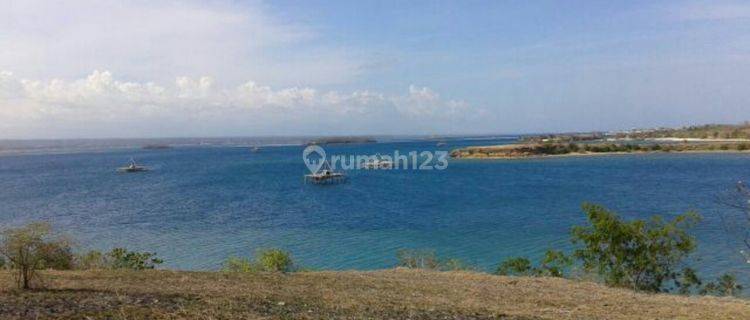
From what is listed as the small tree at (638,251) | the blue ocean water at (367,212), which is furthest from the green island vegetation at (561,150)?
the small tree at (638,251)

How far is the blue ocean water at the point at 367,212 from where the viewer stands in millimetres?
28172

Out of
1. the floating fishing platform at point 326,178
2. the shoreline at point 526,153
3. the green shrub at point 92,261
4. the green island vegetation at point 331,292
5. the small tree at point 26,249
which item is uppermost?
the small tree at point 26,249

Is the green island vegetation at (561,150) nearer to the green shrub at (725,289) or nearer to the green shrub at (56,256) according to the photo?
the green shrub at (725,289)

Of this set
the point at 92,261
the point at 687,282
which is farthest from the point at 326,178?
the point at 687,282

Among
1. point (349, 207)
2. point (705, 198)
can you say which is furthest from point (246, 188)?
point (705, 198)

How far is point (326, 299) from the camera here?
10.5 metres

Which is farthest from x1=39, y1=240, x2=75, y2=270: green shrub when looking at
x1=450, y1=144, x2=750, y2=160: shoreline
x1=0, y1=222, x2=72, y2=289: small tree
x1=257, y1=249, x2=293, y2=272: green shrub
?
x1=450, y1=144, x2=750, y2=160: shoreline

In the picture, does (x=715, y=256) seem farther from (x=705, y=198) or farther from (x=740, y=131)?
(x=740, y=131)

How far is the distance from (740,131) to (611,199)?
12173 centimetres

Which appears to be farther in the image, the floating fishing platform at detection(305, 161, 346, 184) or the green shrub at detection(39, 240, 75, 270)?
the floating fishing platform at detection(305, 161, 346, 184)

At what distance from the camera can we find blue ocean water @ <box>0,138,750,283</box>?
28172 mm

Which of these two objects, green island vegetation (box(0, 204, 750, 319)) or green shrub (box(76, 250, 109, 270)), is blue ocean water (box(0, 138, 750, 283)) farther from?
green shrub (box(76, 250, 109, 270))

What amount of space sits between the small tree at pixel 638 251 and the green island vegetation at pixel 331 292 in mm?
31

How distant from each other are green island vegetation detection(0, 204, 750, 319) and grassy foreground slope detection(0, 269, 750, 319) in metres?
0.02
